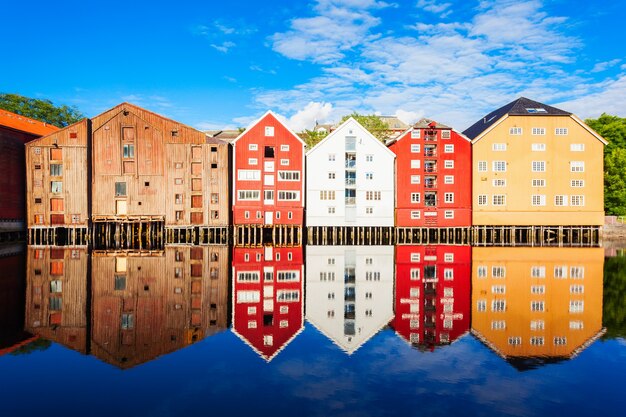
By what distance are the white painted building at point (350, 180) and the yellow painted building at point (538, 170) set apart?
943 centimetres

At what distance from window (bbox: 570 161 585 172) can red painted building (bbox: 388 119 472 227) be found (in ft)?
34.0

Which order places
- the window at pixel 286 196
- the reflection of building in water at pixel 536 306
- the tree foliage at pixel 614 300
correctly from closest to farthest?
the reflection of building in water at pixel 536 306 → the tree foliage at pixel 614 300 → the window at pixel 286 196

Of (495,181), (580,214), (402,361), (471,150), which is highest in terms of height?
(471,150)

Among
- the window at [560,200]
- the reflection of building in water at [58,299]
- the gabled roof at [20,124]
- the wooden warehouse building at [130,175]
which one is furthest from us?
the window at [560,200]

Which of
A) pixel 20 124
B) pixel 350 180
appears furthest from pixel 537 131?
pixel 20 124

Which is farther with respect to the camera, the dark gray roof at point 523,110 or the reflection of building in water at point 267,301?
the dark gray roof at point 523,110

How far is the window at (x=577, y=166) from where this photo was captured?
46000mm

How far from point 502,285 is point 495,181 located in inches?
1066

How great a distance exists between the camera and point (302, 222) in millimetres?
44750

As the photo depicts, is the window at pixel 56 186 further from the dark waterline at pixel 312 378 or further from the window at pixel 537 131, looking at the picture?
the window at pixel 537 131

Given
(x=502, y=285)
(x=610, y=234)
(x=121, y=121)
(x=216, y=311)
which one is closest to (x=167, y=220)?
(x=121, y=121)

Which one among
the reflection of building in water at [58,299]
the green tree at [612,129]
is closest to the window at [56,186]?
the reflection of building in water at [58,299]

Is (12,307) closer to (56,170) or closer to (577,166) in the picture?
(56,170)

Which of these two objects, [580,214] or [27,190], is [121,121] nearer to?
[27,190]
